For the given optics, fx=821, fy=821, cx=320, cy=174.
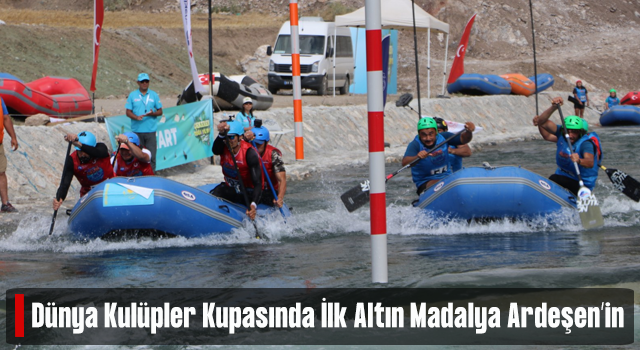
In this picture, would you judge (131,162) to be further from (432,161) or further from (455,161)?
(455,161)

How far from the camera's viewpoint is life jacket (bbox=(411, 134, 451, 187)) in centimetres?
959

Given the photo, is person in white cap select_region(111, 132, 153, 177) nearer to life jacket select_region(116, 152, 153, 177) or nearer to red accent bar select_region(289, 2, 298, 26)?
life jacket select_region(116, 152, 153, 177)

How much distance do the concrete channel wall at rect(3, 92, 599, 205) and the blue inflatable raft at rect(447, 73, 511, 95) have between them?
0.62m

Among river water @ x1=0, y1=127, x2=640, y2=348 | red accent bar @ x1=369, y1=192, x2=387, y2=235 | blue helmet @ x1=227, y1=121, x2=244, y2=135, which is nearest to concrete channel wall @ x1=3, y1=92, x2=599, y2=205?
river water @ x1=0, y1=127, x2=640, y2=348

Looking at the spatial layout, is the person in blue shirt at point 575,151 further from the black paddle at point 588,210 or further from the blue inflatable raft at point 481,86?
the blue inflatable raft at point 481,86

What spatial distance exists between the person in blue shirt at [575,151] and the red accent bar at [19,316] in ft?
19.4

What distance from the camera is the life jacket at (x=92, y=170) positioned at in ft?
28.8

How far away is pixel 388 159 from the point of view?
16312 millimetres

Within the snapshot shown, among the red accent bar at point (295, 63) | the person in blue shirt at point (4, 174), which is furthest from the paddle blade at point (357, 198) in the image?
the red accent bar at point (295, 63)

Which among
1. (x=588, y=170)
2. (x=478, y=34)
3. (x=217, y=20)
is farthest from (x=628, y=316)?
(x=478, y=34)

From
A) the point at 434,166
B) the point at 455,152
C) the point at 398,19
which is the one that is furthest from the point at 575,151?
the point at 398,19

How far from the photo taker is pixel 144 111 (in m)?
12.1

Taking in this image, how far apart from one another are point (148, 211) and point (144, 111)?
4245 mm

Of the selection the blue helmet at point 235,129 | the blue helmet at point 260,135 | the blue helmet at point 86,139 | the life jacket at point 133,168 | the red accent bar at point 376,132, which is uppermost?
the red accent bar at point 376,132
